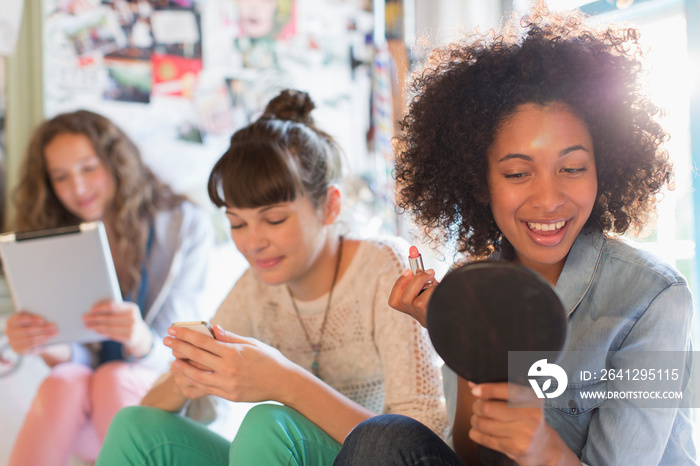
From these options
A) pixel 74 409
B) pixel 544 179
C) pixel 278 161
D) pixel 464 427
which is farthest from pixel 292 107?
pixel 74 409

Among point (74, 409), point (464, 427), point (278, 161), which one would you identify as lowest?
point (74, 409)

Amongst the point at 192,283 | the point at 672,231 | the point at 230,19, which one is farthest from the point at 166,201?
the point at 672,231

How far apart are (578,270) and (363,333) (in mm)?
416

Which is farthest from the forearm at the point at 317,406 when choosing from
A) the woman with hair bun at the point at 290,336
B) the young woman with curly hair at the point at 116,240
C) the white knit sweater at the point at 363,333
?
the young woman with curly hair at the point at 116,240

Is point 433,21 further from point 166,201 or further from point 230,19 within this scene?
point 166,201

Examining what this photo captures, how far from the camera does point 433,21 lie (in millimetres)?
2086

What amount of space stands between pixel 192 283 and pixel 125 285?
0.17 m

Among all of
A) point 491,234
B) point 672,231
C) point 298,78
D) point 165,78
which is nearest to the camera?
point 491,234

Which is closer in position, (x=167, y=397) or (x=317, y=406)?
(x=317, y=406)

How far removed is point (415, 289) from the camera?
2.49ft

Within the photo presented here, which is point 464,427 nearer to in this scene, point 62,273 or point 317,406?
point 317,406

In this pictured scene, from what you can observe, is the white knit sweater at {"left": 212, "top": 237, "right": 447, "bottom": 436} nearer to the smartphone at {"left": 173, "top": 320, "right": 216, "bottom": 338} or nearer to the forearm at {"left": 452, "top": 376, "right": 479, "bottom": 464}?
the forearm at {"left": 452, "top": 376, "right": 479, "bottom": 464}

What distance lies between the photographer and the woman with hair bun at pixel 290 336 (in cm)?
89

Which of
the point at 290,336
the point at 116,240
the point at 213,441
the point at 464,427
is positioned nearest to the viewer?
the point at 464,427
